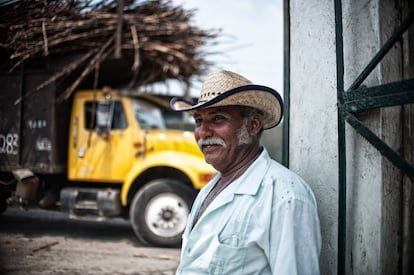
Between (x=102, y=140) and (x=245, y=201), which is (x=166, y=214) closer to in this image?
(x=102, y=140)

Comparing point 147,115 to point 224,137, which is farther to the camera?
point 147,115

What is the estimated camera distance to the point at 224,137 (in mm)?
1764

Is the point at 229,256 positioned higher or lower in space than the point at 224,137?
lower

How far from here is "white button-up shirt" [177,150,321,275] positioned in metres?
1.32

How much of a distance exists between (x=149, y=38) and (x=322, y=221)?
469 cm

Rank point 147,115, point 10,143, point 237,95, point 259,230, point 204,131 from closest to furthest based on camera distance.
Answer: point 259,230 → point 237,95 → point 204,131 → point 10,143 → point 147,115

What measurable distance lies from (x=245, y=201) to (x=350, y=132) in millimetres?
600

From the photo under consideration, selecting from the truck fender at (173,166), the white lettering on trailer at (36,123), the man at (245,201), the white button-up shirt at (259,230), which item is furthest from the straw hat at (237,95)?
the white lettering on trailer at (36,123)

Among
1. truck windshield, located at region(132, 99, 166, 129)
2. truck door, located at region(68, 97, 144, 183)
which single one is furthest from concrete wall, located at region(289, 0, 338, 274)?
truck windshield, located at region(132, 99, 166, 129)

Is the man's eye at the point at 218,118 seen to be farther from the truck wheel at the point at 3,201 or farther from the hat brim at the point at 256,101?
the truck wheel at the point at 3,201

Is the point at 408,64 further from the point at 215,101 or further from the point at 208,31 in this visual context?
the point at 208,31

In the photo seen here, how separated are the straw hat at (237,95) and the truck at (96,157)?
3364 millimetres

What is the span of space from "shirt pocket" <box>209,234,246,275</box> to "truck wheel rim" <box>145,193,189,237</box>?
3713mm

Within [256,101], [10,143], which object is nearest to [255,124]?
[256,101]
